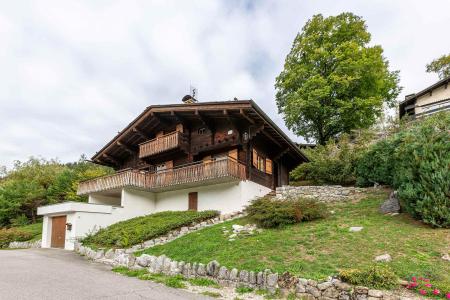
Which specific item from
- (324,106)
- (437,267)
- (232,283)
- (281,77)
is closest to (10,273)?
(232,283)

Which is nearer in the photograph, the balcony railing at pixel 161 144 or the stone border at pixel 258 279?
the stone border at pixel 258 279

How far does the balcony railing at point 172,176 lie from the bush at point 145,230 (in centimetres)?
223

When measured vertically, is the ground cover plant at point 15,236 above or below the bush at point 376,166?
below

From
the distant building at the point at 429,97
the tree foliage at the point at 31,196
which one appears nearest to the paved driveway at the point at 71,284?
the tree foliage at the point at 31,196

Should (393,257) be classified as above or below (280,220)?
below

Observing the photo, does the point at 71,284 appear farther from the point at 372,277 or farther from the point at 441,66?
the point at 441,66

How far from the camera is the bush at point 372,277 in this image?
7.33 meters

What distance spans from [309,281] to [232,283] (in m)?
2.36

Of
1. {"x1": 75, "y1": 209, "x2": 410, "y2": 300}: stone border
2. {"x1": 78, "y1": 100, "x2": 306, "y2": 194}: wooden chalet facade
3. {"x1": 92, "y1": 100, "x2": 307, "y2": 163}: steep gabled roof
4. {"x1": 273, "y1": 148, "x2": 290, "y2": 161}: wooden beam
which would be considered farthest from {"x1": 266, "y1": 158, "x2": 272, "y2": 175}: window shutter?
{"x1": 75, "y1": 209, "x2": 410, "y2": 300}: stone border

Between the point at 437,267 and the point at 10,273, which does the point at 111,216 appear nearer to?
the point at 10,273

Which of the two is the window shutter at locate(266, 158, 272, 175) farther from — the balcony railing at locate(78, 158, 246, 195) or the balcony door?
the balcony door

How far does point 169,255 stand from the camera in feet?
38.7

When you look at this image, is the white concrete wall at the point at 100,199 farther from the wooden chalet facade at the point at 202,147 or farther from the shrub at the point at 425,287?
the shrub at the point at 425,287

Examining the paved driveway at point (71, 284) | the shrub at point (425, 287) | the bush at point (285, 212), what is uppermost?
the bush at point (285, 212)
